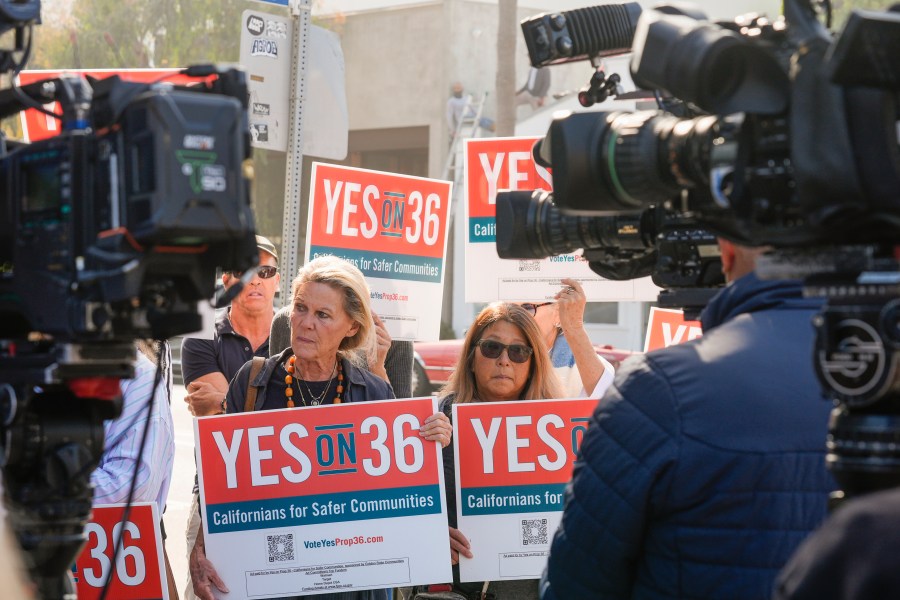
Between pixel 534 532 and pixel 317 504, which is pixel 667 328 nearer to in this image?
pixel 534 532

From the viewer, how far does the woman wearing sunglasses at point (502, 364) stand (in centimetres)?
497

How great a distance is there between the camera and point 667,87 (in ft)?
6.89

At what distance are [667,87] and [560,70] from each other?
24.5m

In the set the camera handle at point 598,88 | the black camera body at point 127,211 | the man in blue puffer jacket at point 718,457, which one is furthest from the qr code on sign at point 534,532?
the black camera body at point 127,211

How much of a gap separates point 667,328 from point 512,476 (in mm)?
1583

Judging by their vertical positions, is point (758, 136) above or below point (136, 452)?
above

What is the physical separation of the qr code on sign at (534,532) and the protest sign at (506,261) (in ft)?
4.46

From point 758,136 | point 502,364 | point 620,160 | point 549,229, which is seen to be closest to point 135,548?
point 502,364

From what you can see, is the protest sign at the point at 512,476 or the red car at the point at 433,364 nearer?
the protest sign at the point at 512,476

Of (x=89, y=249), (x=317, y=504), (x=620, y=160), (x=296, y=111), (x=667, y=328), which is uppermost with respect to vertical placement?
(x=296, y=111)

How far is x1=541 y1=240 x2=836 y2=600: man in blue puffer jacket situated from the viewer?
7.66ft

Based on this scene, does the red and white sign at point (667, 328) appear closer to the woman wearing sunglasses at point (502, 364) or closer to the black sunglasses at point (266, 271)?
the woman wearing sunglasses at point (502, 364)

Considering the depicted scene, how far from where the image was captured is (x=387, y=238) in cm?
602

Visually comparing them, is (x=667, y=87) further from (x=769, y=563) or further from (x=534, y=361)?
(x=534, y=361)
